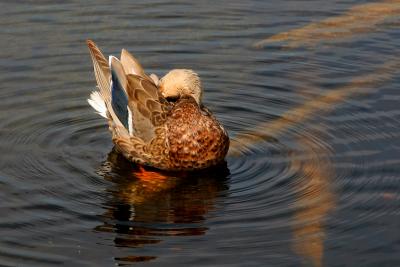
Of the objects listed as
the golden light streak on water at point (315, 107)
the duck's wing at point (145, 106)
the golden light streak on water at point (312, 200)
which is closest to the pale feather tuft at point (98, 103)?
the duck's wing at point (145, 106)

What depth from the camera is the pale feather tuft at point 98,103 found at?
1112cm

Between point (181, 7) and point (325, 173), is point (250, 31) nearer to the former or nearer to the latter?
point (181, 7)

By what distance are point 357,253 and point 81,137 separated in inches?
149

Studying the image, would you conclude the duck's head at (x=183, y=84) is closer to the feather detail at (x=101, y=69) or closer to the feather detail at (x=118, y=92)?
the feather detail at (x=118, y=92)

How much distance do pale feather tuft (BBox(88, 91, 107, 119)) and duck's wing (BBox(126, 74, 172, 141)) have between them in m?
0.63

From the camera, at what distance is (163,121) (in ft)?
34.0

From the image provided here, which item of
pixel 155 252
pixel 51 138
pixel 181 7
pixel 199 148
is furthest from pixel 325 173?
pixel 181 7

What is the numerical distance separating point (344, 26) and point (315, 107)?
2809mm

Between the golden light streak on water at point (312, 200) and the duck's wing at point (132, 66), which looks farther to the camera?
the duck's wing at point (132, 66)

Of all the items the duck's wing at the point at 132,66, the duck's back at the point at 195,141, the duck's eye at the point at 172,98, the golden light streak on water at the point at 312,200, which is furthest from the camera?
the duck's wing at the point at 132,66

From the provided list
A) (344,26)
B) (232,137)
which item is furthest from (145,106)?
(344,26)

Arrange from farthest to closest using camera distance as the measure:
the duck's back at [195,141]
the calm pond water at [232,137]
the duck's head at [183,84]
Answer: the duck's head at [183,84] → the duck's back at [195,141] → the calm pond water at [232,137]

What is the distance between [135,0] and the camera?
1462 centimetres

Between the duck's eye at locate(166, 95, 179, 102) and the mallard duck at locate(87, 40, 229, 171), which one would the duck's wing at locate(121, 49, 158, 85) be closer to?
the mallard duck at locate(87, 40, 229, 171)
